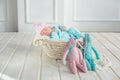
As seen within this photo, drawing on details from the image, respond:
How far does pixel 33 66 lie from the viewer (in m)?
2.29

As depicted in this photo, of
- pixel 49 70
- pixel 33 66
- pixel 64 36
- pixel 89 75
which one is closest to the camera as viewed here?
pixel 89 75

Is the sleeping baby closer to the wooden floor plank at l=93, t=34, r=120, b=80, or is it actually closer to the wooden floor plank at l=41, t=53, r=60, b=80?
the wooden floor plank at l=41, t=53, r=60, b=80

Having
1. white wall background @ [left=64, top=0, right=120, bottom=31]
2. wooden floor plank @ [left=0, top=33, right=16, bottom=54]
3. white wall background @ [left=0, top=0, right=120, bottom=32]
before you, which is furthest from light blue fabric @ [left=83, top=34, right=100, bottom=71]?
white wall background @ [left=64, top=0, right=120, bottom=31]

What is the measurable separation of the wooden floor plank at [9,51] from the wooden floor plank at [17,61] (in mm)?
44

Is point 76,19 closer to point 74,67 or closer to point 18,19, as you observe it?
point 18,19

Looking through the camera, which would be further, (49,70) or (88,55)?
(88,55)

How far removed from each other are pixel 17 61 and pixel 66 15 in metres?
1.94

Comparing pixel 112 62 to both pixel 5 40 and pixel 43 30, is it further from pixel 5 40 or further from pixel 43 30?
pixel 5 40

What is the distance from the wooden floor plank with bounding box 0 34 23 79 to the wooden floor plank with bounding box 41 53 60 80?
352mm

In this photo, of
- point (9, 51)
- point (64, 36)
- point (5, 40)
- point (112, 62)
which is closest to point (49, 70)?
point (64, 36)

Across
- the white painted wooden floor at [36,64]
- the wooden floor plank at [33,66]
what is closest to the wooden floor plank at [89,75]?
the white painted wooden floor at [36,64]

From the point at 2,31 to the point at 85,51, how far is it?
87.1 inches

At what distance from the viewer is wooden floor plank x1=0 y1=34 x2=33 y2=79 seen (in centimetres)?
212

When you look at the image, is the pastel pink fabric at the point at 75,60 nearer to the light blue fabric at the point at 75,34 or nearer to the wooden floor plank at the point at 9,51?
the light blue fabric at the point at 75,34
